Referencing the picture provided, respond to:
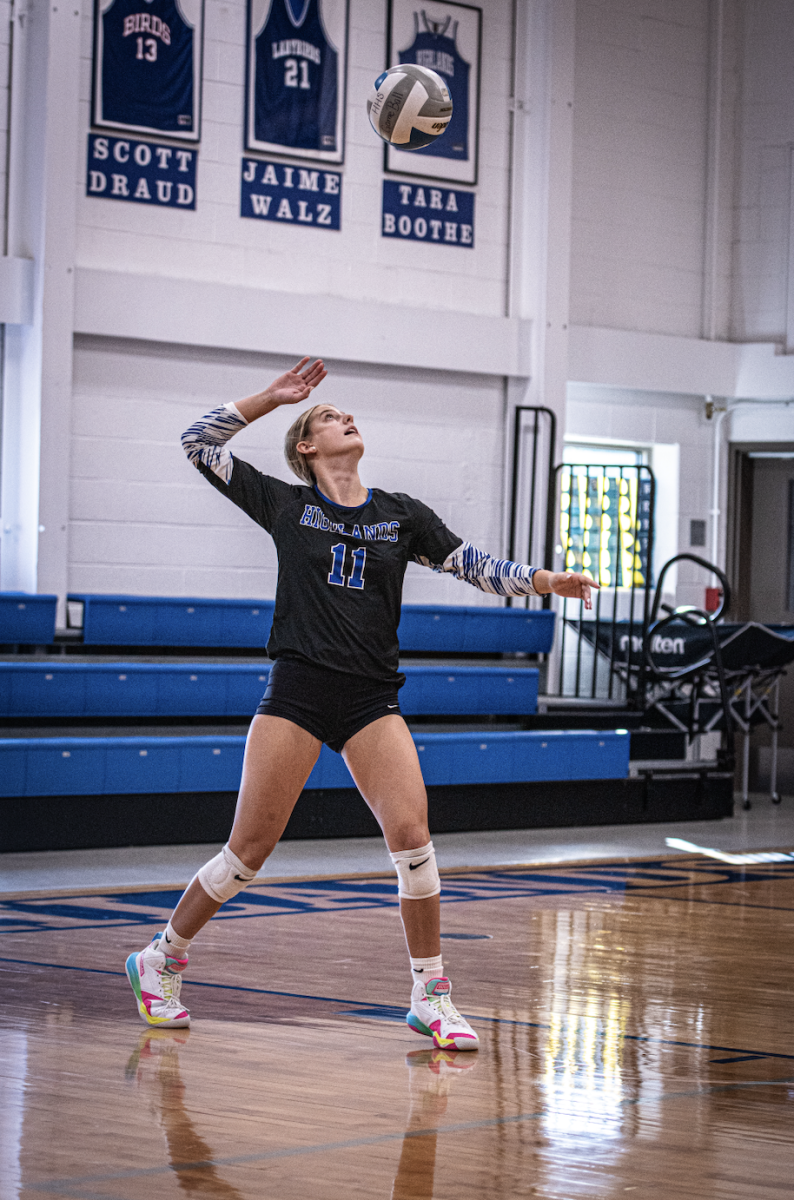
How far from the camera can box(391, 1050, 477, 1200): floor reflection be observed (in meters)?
2.29

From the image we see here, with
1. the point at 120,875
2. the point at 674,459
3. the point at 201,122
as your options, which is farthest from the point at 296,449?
the point at 674,459

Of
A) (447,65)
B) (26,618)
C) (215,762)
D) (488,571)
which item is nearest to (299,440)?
(488,571)

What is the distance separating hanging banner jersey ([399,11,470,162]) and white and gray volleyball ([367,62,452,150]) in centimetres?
406

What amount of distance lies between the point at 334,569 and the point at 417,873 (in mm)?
674

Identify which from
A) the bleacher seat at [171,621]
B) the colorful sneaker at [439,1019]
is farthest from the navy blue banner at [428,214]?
the colorful sneaker at [439,1019]

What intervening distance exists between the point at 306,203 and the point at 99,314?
1533 mm

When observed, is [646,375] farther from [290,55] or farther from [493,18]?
[290,55]

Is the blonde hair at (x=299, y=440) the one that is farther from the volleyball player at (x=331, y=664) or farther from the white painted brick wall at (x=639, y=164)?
the white painted brick wall at (x=639, y=164)

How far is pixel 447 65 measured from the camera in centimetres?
980

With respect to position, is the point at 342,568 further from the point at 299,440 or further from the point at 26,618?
the point at 26,618

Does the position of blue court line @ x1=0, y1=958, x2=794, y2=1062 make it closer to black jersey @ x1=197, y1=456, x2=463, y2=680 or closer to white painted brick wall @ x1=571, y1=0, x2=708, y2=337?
black jersey @ x1=197, y1=456, x2=463, y2=680

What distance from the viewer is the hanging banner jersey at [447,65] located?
9.66m

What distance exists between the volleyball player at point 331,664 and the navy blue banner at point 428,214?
6357 mm

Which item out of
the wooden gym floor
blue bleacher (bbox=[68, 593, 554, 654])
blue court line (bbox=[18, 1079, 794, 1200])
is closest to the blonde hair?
the wooden gym floor
